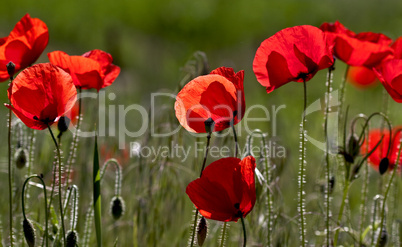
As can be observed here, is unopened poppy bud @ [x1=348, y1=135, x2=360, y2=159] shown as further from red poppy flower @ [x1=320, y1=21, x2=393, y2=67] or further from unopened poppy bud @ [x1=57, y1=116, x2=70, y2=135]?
unopened poppy bud @ [x1=57, y1=116, x2=70, y2=135]

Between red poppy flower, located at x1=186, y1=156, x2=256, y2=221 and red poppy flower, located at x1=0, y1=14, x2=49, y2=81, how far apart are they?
29.7 inches

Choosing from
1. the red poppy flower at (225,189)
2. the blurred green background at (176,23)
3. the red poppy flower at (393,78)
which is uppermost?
the blurred green background at (176,23)

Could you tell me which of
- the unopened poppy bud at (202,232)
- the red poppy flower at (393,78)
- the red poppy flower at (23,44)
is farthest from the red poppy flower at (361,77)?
the unopened poppy bud at (202,232)

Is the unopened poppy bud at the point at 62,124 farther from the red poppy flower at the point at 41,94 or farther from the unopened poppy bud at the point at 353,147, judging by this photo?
the unopened poppy bud at the point at 353,147

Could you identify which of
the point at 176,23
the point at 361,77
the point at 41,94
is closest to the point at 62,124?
the point at 41,94

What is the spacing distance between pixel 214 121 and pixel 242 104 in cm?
9

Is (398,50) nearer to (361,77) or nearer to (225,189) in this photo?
(225,189)

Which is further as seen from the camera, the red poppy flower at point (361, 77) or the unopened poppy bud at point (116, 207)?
the red poppy flower at point (361, 77)

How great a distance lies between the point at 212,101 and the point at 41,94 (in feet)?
1.40

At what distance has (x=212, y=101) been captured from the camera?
1521 millimetres

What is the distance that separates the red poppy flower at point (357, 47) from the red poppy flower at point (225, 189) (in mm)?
682

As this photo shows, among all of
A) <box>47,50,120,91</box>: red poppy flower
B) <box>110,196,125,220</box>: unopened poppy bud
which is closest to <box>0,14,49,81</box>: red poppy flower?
<box>47,50,120,91</box>: red poppy flower

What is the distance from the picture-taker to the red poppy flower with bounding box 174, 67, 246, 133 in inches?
58.2

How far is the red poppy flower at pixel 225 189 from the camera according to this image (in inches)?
54.8
